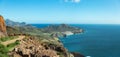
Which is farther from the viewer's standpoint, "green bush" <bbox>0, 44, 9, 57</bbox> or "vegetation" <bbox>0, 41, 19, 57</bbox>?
"vegetation" <bbox>0, 41, 19, 57</bbox>

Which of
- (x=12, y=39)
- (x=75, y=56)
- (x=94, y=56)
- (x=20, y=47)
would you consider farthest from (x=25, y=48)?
(x=94, y=56)

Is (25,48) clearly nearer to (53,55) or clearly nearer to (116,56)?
(53,55)

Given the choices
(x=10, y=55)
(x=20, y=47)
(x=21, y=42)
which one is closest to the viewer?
(x=10, y=55)

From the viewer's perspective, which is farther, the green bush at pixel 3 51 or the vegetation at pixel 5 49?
the vegetation at pixel 5 49

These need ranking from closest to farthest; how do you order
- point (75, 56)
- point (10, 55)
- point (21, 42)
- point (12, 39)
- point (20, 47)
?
point (10, 55), point (20, 47), point (21, 42), point (12, 39), point (75, 56)

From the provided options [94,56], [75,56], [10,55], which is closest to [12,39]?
[10,55]

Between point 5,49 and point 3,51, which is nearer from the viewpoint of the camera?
point 3,51

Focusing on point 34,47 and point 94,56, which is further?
point 94,56

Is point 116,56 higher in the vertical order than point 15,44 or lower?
lower

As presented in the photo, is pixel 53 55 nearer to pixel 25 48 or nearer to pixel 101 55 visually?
pixel 25 48
